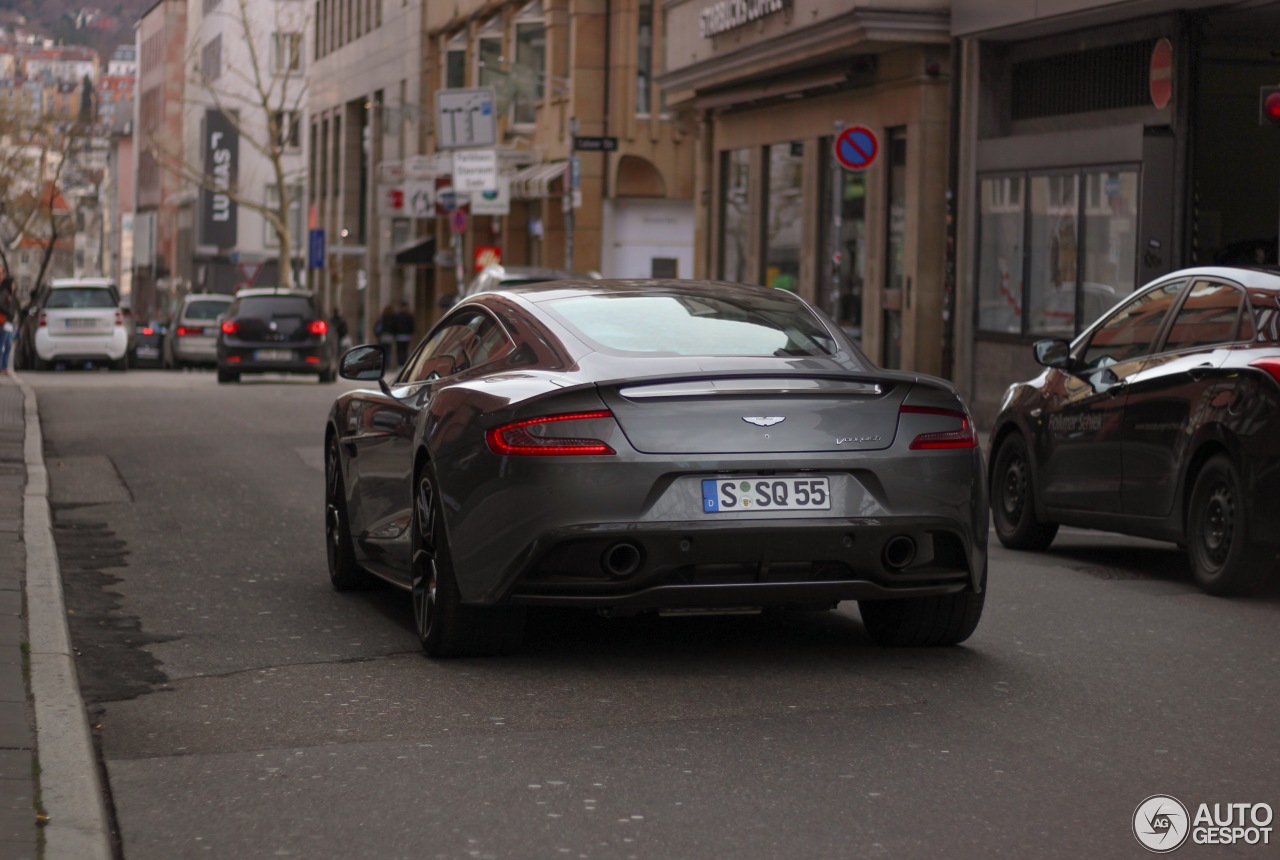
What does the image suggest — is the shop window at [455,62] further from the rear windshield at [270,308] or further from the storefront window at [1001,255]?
the storefront window at [1001,255]

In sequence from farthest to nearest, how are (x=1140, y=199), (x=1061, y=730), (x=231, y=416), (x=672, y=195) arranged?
(x=672, y=195) < (x=231, y=416) < (x=1140, y=199) < (x=1061, y=730)

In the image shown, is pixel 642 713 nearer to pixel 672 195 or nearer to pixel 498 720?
pixel 498 720

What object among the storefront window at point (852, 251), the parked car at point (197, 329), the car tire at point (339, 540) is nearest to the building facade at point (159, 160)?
the parked car at point (197, 329)

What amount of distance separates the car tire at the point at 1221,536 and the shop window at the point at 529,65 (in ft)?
128

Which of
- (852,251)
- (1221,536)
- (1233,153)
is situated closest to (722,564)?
(1221,536)

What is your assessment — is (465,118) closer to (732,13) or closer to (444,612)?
(732,13)

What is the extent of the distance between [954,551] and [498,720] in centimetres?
181

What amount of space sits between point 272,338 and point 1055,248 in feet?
51.4

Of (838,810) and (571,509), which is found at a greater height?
(571,509)

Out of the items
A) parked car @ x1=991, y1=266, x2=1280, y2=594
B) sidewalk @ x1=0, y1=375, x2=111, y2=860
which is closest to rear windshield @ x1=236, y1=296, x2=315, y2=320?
sidewalk @ x1=0, y1=375, x2=111, y2=860

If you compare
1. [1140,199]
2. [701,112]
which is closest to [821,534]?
[1140,199]

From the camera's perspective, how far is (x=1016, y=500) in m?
12.1

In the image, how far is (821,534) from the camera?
7.18m

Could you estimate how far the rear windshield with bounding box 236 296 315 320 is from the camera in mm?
35875
